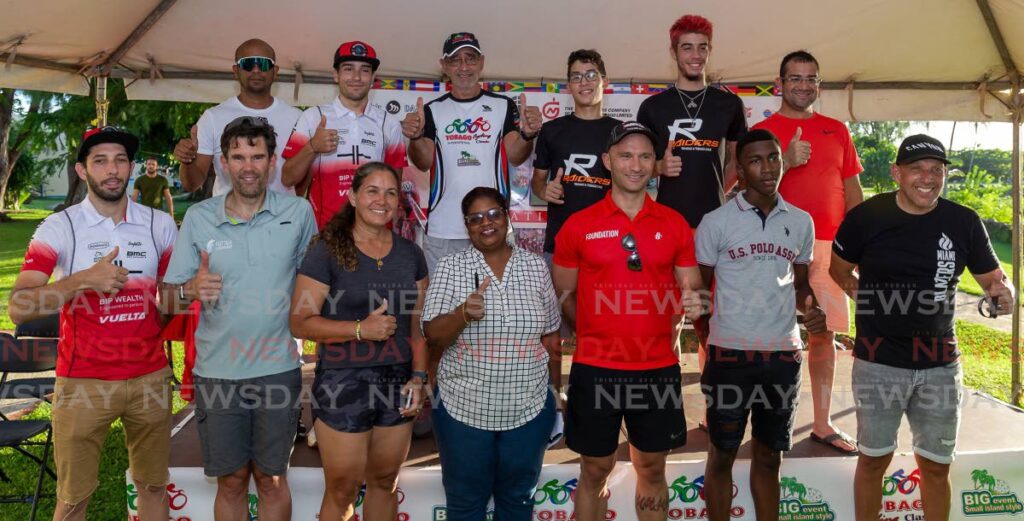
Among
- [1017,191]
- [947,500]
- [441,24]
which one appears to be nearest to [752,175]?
[947,500]

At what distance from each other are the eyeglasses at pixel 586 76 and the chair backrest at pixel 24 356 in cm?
351

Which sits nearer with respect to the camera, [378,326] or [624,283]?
[378,326]

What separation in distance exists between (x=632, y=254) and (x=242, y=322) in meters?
1.71

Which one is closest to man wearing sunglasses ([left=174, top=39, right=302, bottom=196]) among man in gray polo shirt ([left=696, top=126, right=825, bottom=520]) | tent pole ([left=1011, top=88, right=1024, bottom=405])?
man in gray polo shirt ([left=696, top=126, right=825, bottom=520])

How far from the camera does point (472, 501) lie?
9.87 ft

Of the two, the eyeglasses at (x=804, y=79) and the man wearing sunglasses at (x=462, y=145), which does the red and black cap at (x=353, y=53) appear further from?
the eyeglasses at (x=804, y=79)

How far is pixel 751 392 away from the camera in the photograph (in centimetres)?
325

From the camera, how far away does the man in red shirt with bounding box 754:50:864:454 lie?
3996mm

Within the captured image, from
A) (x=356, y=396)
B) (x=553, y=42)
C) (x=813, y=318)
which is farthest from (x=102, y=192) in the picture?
(x=553, y=42)

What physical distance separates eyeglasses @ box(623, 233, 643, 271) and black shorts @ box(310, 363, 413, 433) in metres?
1.10

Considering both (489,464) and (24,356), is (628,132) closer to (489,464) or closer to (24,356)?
(489,464)

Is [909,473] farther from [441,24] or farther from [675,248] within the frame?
[441,24]

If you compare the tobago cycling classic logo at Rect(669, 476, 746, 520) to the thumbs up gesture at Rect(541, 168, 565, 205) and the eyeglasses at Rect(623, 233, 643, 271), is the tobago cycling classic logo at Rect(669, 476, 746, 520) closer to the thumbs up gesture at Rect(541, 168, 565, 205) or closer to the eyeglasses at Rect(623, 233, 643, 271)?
the eyeglasses at Rect(623, 233, 643, 271)

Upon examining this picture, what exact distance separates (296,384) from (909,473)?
3315 mm
